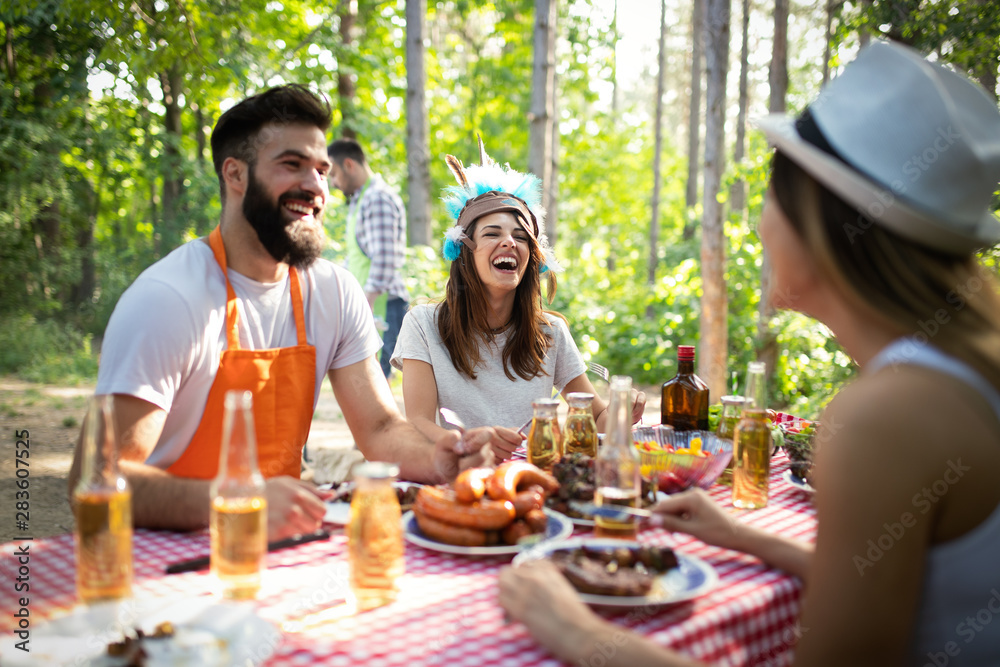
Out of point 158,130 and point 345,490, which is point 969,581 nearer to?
point 345,490

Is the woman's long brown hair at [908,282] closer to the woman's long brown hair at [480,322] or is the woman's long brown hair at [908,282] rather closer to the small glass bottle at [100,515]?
the small glass bottle at [100,515]

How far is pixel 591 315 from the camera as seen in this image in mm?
12516

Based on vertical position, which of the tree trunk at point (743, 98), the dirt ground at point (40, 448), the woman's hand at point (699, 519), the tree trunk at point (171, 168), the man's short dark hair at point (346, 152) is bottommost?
the dirt ground at point (40, 448)

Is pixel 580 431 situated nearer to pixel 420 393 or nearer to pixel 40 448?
pixel 420 393

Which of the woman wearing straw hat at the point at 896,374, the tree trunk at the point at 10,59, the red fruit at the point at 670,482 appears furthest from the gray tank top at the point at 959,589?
the tree trunk at the point at 10,59

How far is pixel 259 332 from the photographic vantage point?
104 inches

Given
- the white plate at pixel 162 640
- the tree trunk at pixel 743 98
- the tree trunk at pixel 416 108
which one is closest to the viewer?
the white plate at pixel 162 640

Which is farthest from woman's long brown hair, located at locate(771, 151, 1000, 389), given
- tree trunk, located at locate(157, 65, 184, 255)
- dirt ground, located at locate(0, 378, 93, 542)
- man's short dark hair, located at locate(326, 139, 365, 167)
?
tree trunk, located at locate(157, 65, 184, 255)

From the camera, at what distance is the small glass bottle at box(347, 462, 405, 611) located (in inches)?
55.8

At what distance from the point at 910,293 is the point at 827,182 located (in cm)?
26

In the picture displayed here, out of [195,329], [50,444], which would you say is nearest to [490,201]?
[195,329]

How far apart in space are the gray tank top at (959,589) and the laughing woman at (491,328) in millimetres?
1976

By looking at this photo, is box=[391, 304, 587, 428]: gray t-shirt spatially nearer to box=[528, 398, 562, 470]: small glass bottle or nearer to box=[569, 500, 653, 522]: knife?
box=[528, 398, 562, 470]: small glass bottle

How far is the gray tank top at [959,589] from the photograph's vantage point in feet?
4.18
